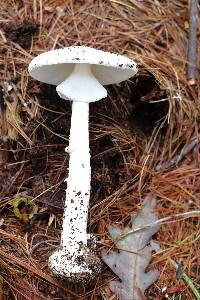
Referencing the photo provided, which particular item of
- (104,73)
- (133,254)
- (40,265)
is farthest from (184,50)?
(40,265)

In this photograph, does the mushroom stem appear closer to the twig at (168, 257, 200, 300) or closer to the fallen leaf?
the fallen leaf

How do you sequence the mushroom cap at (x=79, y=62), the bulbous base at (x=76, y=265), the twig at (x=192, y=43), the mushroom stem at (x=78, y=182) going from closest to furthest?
the mushroom cap at (x=79, y=62), the bulbous base at (x=76, y=265), the mushroom stem at (x=78, y=182), the twig at (x=192, y=43)

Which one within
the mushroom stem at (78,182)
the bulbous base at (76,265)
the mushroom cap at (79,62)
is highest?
the mushroom cap at (79,62)

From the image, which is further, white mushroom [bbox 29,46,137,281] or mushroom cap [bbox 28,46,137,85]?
white mushroom [bbox 29,46,137,281]

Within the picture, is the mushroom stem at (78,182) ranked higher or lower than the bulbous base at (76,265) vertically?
higher

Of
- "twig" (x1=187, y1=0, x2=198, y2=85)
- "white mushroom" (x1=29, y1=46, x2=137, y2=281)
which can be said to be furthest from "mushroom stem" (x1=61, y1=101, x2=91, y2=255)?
"twig" (x1=187, y1=0, x2=198, y2=85)

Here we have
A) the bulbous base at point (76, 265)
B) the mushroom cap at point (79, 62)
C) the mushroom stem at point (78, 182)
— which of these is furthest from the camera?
the mushroom stem at point (78, 182)

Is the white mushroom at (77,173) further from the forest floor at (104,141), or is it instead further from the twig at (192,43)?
the twig at (192,43)

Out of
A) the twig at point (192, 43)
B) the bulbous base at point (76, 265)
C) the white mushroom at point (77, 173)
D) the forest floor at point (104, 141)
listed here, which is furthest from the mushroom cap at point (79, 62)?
the bulbous base at point (76, 265)
